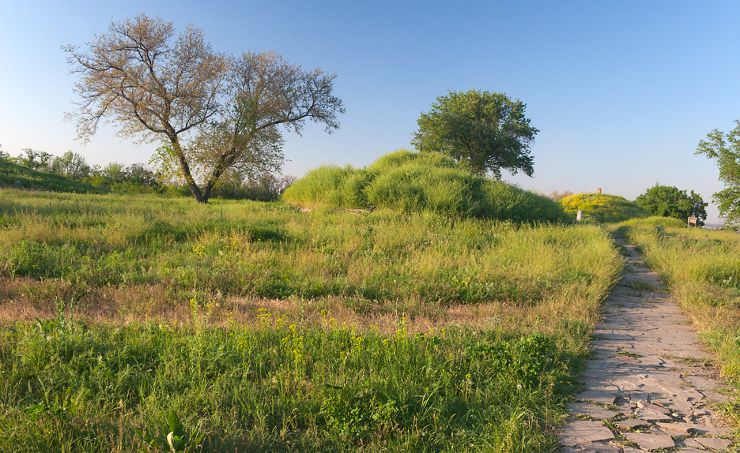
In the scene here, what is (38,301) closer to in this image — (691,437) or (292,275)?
(292,275)

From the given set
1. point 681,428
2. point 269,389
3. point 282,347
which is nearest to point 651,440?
point 681,428

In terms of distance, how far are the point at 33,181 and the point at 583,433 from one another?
29284 mm

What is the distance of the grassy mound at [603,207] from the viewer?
103 feet

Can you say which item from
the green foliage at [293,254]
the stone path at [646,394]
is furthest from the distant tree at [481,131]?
the stone path at [646,394]

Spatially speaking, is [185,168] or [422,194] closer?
[422,194]

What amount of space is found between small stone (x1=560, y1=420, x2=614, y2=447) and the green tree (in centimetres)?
4125

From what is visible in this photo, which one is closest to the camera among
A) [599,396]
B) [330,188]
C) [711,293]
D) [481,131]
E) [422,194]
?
[599,396]

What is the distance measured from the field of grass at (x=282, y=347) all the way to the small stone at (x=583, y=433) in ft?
0.36

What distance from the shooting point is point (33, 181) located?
24.4 metres

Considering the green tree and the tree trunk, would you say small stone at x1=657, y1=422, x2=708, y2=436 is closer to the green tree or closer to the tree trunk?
the tree trunk

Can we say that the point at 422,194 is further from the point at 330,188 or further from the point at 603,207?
the point at 603,207

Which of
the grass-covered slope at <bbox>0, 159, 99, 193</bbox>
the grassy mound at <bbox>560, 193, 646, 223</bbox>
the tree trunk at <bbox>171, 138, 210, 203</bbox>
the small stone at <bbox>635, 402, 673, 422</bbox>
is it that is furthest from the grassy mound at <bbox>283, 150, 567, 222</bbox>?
the grassy mound at <bbox>560, 193, 646, 223</bbox>

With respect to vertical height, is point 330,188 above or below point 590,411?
above

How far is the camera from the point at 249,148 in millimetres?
24391
